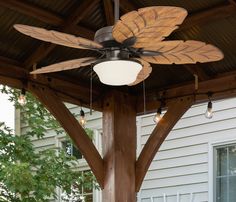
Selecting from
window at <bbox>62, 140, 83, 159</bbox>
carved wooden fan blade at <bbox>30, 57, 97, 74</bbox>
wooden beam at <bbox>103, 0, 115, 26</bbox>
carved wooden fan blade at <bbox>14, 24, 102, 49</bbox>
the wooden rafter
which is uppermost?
wooden beam at <bbox>103, 0, 115, 26</bbox>

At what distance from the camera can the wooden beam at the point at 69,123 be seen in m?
5.27

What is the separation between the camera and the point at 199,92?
567 centimetres

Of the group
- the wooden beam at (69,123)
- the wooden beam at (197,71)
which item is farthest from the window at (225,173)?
the wooden beam at (69,123)

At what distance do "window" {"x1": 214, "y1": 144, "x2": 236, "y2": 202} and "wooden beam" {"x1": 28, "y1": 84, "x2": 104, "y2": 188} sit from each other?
226cm

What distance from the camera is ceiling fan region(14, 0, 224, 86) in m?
2.81

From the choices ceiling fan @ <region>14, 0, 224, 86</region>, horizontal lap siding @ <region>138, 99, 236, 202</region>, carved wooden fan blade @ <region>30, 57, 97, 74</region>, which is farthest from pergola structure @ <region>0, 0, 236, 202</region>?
ceiling fan @ <region>14, 0, 224, 86</region>

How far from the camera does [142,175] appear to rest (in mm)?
5719

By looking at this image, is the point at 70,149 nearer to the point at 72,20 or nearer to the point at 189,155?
the point at 189,155

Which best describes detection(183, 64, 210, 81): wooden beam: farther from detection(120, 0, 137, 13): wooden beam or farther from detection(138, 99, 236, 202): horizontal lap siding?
detection(138, 99, 236, 202): horizontal lap siding

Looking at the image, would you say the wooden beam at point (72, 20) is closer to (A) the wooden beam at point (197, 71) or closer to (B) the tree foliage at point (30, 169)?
(A) the wooden beam at point (197, 71)

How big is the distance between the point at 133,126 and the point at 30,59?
128cm

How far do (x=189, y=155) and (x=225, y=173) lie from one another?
0.54m

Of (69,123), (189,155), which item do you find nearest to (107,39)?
(69,123)

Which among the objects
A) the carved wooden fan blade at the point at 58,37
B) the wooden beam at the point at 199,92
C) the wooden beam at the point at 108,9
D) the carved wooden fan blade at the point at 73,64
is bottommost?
the carved wooden fan blade at the point at 73,64
